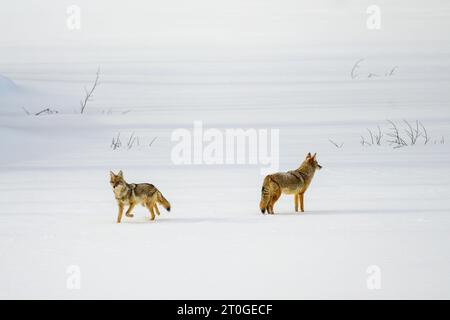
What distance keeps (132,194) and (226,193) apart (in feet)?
5.57

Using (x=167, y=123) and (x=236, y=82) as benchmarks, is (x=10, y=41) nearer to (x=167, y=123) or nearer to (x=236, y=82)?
(x=236, y=82)

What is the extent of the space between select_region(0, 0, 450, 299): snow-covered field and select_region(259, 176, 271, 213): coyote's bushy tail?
12 centimetres

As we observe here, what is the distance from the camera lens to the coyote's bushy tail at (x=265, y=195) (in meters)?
7.87

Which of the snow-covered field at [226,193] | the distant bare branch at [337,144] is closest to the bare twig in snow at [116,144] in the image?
the snow-covered field at [226,193]

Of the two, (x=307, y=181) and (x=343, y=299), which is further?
(x=307, y=181)

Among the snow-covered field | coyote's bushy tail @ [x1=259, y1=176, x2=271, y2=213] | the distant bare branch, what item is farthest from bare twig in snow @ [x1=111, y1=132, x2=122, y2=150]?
coyote's bushy tail @ [x1=259, y1=176, x2=271, y2=213]

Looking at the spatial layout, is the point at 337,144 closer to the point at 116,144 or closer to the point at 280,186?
the point at 116,144

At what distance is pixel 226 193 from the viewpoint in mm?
9148

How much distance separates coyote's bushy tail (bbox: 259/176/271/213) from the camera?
7867mm

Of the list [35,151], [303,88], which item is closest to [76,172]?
[35,151]

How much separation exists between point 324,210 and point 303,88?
1062 centimetres

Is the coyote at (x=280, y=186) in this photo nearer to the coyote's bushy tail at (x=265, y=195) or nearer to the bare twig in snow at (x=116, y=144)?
the coyote's bushy tail at (x=265, y=195)

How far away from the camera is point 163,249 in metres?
6.66

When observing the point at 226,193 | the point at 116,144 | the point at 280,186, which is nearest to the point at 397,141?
the point at 116,144
